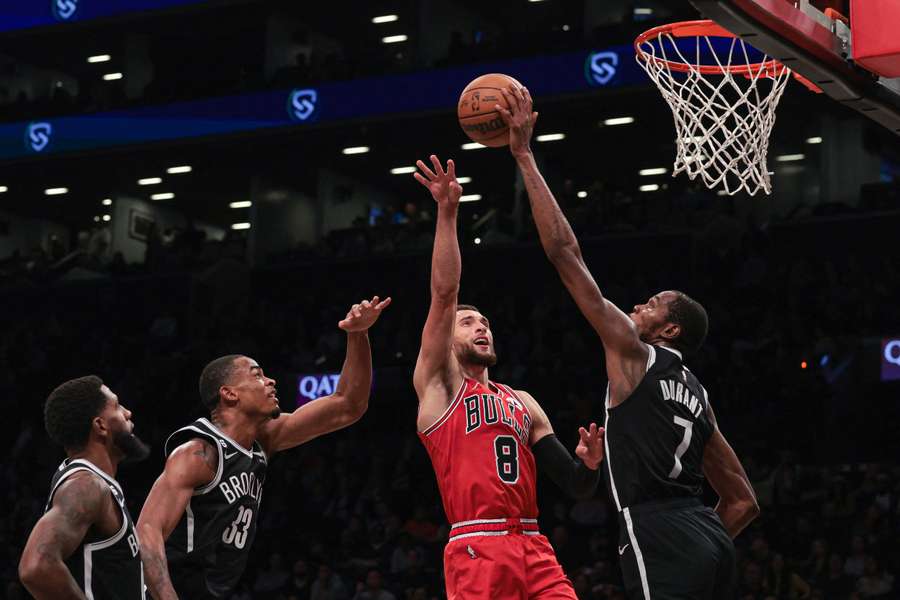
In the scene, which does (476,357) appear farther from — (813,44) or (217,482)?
(813,44)

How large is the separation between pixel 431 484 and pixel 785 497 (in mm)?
4248

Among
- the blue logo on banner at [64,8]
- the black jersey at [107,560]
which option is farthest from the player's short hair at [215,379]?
the blue logo on banner at [64,8]

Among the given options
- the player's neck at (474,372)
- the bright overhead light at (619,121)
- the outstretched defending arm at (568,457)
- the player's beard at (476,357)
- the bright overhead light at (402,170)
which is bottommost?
the outstretched defending arm at (568,457)

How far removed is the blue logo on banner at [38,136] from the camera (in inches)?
976

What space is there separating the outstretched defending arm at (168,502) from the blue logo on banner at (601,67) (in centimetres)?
1511

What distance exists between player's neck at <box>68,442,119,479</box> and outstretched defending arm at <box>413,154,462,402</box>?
147 centimetres

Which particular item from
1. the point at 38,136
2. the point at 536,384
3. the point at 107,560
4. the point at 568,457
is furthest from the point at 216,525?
the point at 38,136

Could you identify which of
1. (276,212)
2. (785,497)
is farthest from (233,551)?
(276,212)

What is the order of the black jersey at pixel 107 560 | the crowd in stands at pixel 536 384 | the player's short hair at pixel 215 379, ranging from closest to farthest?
the black jersey at pixel 107 560
the player's short hair at pixel 215 379
the crowd in stands at pixel 536 384

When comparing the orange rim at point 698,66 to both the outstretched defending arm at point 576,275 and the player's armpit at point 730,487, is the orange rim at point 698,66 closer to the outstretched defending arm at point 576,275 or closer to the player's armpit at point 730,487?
the outstretched defending arm at point 576,275

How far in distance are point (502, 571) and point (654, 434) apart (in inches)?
38.5

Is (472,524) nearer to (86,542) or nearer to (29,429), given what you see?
(86,542)

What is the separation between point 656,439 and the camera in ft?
16.6

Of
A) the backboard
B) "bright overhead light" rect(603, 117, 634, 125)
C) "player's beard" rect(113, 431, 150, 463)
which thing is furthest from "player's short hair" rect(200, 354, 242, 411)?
"bright overhead light" rect(603, 117, 634, 125)
